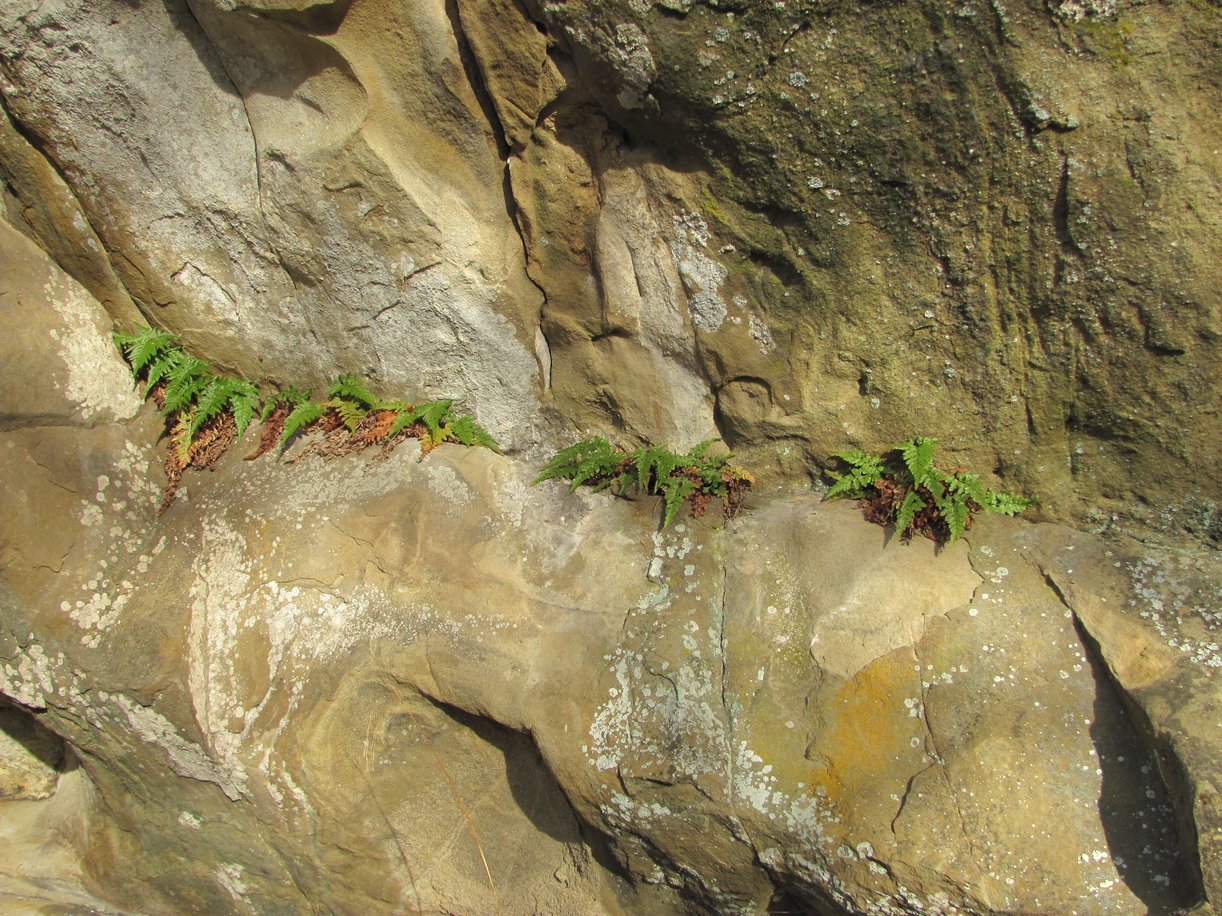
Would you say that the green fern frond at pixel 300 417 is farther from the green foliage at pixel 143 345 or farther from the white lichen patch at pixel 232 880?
the white lichen patch at pixel 232 880

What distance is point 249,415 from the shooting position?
632 centimetres

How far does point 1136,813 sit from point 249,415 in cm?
628

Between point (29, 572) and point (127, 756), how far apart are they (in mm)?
1459

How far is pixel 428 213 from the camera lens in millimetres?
5688

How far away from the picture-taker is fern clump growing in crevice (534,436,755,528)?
5.77m

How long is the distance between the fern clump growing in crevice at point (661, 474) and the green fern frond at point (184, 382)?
8.97 feet

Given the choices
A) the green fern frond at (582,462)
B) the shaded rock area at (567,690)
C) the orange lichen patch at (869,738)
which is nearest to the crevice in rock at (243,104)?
the shaded rock area at (567,690)

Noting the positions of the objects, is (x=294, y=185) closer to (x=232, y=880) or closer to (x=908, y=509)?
(x=908, y=509)

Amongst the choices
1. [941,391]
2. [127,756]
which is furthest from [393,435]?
[941,391]

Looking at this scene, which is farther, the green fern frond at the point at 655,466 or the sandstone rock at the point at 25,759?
the sandstone rock at the point at 25,759

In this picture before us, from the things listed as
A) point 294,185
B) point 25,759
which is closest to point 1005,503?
point 294,185

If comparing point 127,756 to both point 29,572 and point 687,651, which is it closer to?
point 29,572

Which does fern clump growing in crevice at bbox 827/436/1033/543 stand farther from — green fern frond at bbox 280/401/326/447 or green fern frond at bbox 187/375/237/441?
green fern frond at bbox 187/375/237/441

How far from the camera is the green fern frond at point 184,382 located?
6.18m
